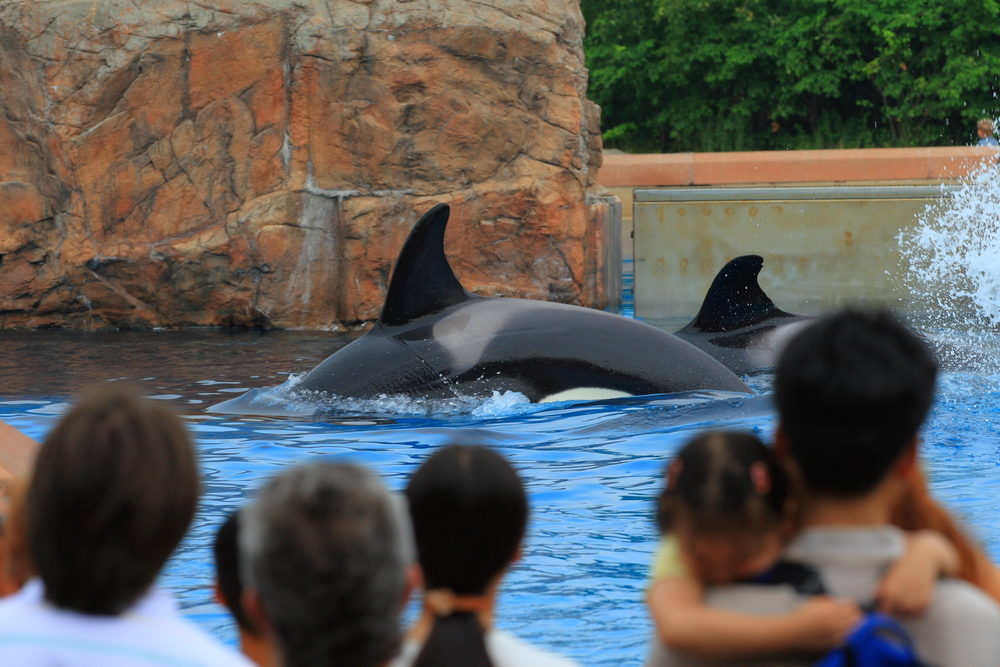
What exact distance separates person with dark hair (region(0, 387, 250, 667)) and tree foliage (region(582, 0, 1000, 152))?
24262mm

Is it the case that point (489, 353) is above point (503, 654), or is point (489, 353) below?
below

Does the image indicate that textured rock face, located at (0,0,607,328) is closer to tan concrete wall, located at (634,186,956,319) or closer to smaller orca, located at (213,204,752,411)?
tan concrete wall, located at (634,186,956,319)

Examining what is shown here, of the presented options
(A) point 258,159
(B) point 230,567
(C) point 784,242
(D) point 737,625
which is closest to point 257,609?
(B) point 230,567

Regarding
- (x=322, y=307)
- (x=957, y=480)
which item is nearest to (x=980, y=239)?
(x=322, y=307)

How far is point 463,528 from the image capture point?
1.79m

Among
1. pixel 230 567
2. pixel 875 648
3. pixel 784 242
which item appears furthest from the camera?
pixel 784 242

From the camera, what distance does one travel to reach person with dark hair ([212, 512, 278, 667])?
6.84 feet

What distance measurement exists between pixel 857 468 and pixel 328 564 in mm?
767

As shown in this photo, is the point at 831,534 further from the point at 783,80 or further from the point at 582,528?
the point at 783,80

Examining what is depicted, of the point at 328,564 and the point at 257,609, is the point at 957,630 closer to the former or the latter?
the point at 328,564

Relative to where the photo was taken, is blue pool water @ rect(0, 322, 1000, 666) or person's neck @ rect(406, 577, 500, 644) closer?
person's neck @ rect(406, 577, 500, 644)

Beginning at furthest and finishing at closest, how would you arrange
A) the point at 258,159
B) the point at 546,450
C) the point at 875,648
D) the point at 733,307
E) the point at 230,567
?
the point at 258,159 → the point at 733,307 → the point at 546,450 → the point at 230,567 → the point at 875,648

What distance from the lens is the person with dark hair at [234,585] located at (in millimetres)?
2086

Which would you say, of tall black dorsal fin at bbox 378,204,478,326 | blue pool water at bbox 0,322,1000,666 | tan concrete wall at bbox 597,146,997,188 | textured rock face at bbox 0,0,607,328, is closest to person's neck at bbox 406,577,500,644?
blue pool water at bbox 0,322,1000,666
